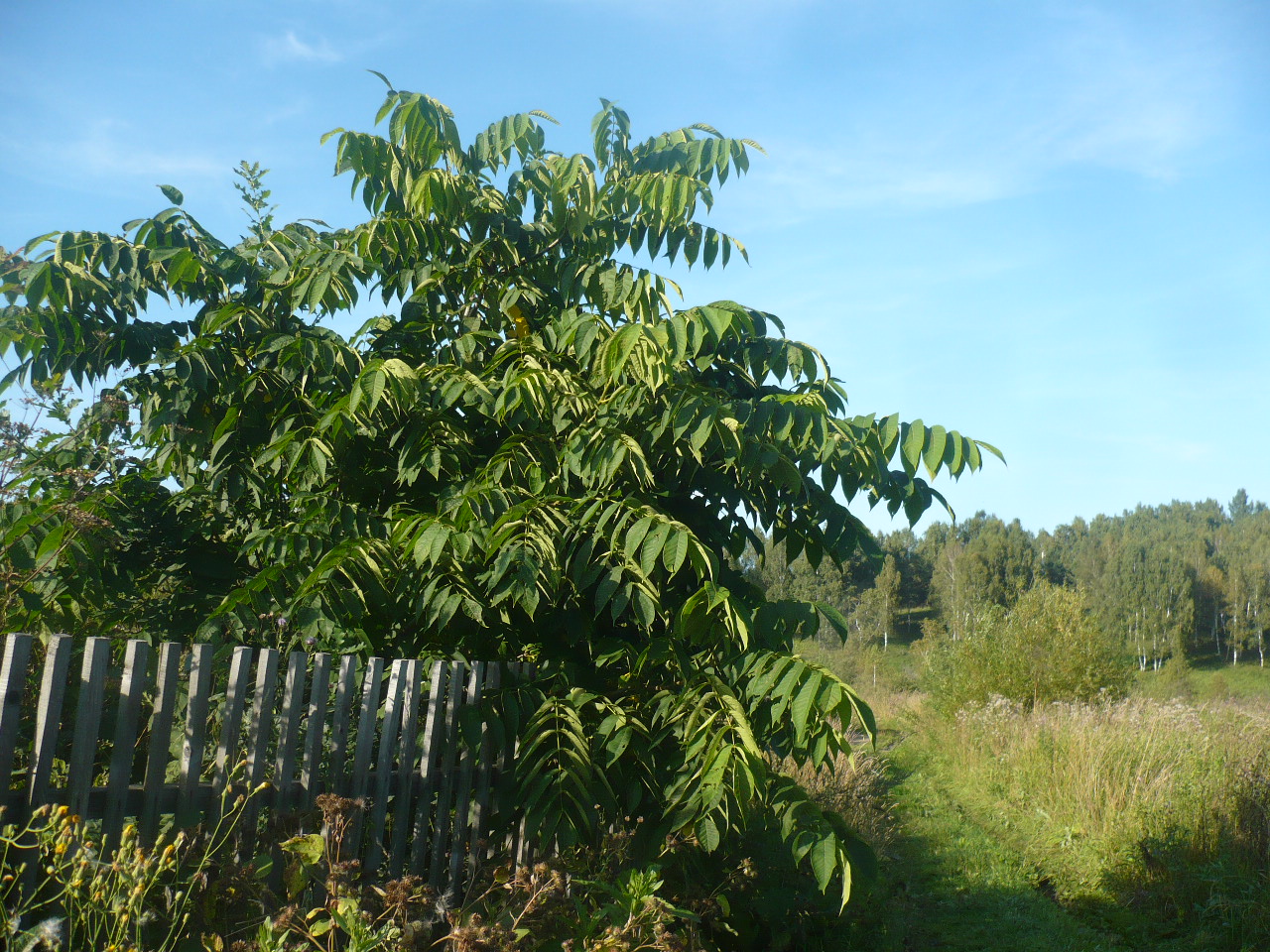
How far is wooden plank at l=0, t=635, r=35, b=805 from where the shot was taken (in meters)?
2.13

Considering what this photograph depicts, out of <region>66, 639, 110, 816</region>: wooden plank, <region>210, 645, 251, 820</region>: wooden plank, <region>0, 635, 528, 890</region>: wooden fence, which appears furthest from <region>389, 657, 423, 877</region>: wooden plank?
<region>66, 639, 110, 816</region>: wooden plank

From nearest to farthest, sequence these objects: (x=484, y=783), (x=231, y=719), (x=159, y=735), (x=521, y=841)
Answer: (x=159, y=735)
(x=231, y=719)
(x=484, y=783)
(x=521, y=841)

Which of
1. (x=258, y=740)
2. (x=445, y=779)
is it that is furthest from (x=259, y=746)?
(x=445, y=779)

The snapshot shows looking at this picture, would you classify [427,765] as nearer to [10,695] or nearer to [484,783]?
[484,783]

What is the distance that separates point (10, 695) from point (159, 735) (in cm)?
41

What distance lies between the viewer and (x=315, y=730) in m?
2.88

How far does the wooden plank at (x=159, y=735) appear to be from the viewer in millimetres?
2461

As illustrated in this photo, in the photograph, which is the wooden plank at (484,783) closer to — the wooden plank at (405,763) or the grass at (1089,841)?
the wooden plank at (405,763)

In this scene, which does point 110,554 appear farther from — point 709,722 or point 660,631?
point 709,722

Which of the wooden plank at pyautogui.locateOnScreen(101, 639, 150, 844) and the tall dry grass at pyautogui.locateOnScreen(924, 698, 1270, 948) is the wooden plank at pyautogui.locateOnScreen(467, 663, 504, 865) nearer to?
the wooden plank at pyautogui.locateOnScreen(101, 639, 150, 844)

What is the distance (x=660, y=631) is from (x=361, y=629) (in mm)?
1156

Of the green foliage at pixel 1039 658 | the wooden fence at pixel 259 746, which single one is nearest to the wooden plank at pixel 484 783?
the wooden fence at pixel 259 746

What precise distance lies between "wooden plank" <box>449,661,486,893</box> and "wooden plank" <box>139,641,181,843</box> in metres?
1.20

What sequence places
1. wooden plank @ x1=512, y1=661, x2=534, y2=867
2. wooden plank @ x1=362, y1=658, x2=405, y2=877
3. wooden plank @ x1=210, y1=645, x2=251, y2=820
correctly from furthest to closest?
wooden plank @ x1=512, y1=661, x2=534, y2=867
wooden plank @ x1=362, y1=658, x2=405, y2=877
wooden plank @ x1=210, y1=645, x2=251, y2=820
